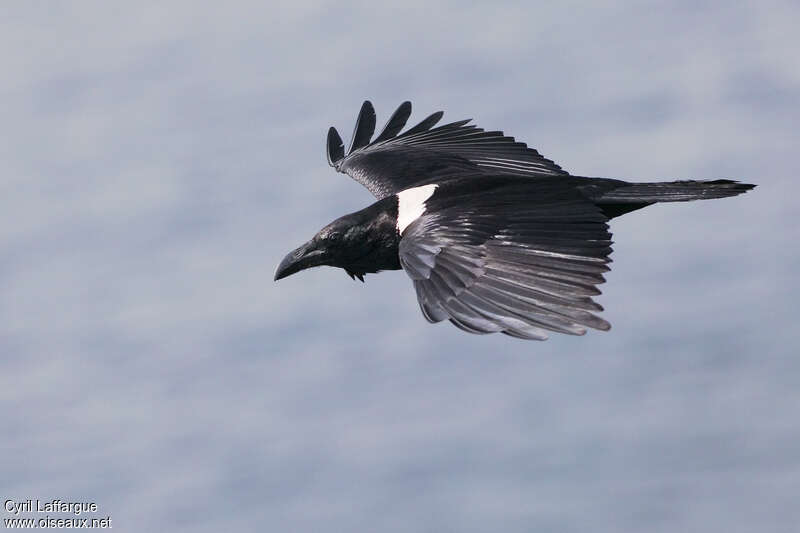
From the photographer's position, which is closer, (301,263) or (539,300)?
(539,300)

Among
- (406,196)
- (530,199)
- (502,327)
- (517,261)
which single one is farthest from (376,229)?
(502,327)

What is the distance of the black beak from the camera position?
13.9m

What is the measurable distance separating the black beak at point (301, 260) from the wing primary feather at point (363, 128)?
8.74ft

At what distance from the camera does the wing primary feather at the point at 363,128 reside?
16578mm

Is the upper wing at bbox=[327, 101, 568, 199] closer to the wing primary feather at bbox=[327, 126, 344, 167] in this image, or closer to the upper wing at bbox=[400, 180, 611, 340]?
the wing primary feather at bbox=[327, 126, 344, 167]

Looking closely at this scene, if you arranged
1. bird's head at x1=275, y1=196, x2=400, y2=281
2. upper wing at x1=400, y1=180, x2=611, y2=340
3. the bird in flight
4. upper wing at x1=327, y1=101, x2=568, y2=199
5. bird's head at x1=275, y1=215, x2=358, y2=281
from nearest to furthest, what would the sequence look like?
upper wing at x1=400, y1=180, x2=611, y2=340
the bird in flight
bird's head at x1=275, y1=196, x2=400, y2=281
bird's head at x1=275, y1=215, x2=358, y2=281
upper wing at x1=327, y1=101, x2=568, y2=199

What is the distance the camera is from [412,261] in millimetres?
11398

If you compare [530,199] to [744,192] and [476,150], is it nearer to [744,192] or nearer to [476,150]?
[744,192]

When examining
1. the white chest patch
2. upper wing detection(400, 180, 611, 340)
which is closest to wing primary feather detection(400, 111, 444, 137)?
the white chest patch

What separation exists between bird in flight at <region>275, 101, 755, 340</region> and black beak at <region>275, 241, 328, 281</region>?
0.01 m

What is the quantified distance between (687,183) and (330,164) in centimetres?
499

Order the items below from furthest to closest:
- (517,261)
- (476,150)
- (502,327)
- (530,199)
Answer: (476,150) → (530,199) → (517,261) → (502,327)

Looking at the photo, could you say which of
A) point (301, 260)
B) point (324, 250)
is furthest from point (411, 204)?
point (301, 260)

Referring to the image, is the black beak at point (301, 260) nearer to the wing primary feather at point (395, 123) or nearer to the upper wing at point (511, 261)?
the upper wing at point (511, 261)
